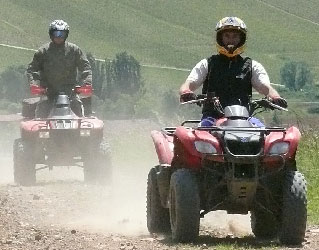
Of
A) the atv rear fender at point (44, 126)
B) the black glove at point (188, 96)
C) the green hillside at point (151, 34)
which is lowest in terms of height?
the atv rear fender at point (44, 126)

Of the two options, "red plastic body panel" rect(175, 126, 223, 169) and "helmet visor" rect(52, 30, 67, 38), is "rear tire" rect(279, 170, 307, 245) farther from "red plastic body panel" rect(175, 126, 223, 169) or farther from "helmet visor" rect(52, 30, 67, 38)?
"helmet visor" rect(52, 30, 67, 38)

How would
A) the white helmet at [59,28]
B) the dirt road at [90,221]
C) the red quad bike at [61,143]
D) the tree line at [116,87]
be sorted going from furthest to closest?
the tree line at [116,87] → the white helmet at [59,28] → the red quad bike at [61,143] → the dirt road at [90,221]

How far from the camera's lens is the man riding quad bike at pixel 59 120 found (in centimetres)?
1800

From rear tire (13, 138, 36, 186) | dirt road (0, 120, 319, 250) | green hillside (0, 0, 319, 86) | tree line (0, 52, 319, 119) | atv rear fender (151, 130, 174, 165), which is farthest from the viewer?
green hillside (0, 0, 319, 86)

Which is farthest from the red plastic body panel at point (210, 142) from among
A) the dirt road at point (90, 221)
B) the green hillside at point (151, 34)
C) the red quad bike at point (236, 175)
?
the green hillside at point (151, 34)

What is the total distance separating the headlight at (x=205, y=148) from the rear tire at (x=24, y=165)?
8.12 metres

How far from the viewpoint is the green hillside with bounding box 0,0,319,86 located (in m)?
165

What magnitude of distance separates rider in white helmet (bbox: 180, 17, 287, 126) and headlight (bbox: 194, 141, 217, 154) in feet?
2.67

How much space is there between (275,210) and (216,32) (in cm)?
177

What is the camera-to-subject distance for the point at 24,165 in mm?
17828

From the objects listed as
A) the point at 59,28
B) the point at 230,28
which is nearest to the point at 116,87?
the point at 59,28

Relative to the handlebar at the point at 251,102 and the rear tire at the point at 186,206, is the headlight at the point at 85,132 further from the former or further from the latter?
the rear tire at the point at 186,206

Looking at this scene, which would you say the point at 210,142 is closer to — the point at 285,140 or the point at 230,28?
the point at 285,140

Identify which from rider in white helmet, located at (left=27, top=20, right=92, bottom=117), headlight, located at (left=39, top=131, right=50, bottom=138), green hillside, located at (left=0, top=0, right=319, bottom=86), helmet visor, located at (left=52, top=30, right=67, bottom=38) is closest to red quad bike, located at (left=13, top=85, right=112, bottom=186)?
headlight, located at (left=39, top=131, right=50, bottom=138)
